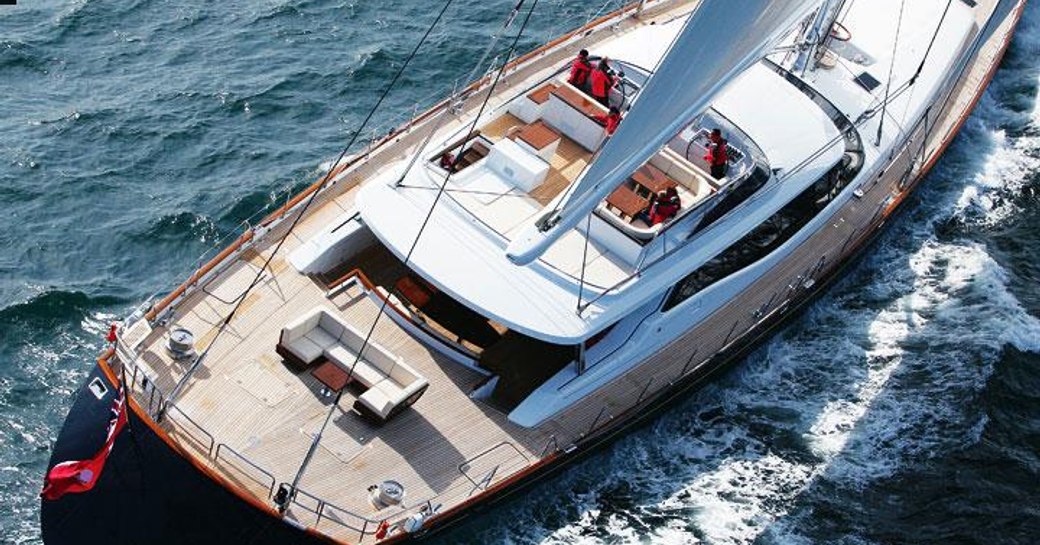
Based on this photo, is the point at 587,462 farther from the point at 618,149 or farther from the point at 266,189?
the point at 266,189

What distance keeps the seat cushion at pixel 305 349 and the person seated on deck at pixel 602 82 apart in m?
7.91

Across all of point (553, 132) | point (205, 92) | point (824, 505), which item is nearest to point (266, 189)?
point (205, 92)

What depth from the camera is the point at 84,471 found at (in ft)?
72.6

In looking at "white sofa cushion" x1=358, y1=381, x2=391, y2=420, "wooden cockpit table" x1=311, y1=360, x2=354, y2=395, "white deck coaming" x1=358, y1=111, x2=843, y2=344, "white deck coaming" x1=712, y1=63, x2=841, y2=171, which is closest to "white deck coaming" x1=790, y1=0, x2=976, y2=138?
"white deck coaming" x1=712, y1=63, x2=841, y2=171

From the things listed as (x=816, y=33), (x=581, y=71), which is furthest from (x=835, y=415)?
(x=816, y=33)

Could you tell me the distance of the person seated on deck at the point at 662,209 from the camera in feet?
83.9

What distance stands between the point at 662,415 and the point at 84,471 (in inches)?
413

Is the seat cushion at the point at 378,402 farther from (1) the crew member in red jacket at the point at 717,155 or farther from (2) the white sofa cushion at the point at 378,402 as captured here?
(1) the crew member in red jacket at the point at 717,155

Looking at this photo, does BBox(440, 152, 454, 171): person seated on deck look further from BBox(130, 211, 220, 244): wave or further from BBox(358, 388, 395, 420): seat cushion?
BBox(130, 211, 220, 244): wave

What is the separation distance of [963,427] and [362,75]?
17.9 m

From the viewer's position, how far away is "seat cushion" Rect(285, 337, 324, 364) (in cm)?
2403

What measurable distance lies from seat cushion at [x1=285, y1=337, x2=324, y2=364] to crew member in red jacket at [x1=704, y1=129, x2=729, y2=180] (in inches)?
323

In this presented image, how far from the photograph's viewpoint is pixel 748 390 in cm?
2736

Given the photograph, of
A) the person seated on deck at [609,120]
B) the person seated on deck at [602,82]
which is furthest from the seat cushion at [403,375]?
the person seated on deck at [602,82]
